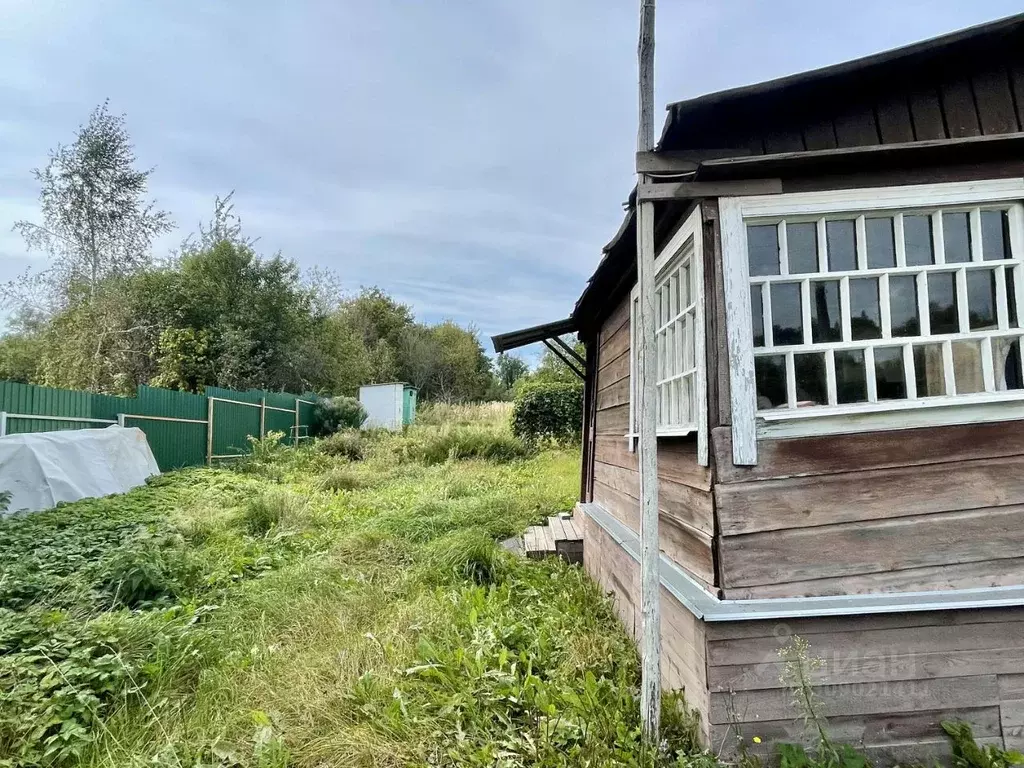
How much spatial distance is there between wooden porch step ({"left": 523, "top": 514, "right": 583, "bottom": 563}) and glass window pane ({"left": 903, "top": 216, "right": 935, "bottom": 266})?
3744mm

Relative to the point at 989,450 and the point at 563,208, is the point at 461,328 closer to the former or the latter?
the point at 563,208

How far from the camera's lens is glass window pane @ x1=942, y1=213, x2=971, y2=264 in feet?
7.34

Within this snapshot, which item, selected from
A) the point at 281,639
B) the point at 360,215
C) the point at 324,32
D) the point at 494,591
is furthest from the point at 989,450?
the point at 360,215

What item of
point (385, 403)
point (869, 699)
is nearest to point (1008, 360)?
point (869, 699)

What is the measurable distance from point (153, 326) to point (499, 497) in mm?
14793

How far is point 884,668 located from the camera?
2.08m

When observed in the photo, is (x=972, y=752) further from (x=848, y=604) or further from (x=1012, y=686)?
(x=848, y=604)

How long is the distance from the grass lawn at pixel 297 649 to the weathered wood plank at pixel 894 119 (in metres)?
2.87

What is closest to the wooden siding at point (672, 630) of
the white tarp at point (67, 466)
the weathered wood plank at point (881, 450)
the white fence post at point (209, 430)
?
the weathered wood plank at point (881, 450)

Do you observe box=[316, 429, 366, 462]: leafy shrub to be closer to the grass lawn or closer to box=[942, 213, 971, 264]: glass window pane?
the grass lawn

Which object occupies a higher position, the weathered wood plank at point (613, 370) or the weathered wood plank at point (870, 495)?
the weathered wood plank at point (613, 370)

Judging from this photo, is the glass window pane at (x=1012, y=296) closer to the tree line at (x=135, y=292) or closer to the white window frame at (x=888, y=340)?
the white window frame at (x=888, y=340)

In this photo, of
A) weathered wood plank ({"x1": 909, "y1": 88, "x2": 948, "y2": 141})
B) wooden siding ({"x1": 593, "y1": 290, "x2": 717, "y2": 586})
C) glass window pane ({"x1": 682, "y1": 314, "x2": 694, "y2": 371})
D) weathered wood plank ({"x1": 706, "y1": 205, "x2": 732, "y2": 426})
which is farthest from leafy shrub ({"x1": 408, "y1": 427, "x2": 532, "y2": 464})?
weathered wood plank ({"x1": 909, "y1": 88, "x2": 948, "y2": 141})

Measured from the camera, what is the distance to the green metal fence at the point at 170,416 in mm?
6535
